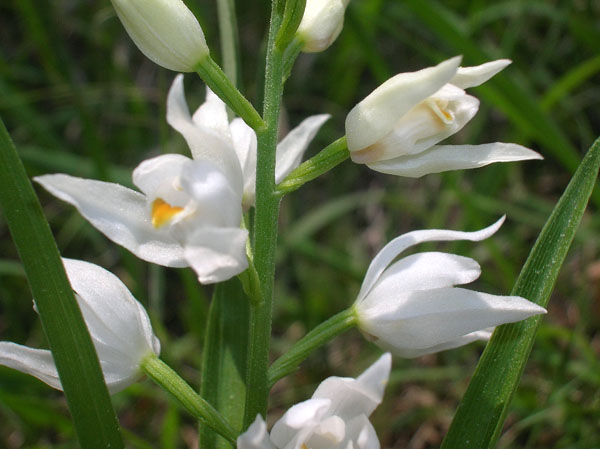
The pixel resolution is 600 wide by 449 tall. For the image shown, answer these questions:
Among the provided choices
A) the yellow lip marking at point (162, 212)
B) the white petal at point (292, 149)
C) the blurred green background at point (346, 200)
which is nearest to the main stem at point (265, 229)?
the white petal at point (292, 149)

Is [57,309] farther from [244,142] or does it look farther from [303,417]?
[244,142]

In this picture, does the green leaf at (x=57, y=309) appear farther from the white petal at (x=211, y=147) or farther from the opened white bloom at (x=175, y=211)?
the white petal at (x=211, y=147)

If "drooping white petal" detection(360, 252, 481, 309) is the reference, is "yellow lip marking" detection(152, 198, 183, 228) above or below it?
above

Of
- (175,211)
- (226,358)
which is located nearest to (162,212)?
(175,211)

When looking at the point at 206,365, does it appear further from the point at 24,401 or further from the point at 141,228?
the point at 24,401

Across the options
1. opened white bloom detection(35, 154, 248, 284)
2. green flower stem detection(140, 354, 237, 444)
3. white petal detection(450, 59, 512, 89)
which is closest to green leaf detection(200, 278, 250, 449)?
green flower stem detection(140, 354, 237, 444)

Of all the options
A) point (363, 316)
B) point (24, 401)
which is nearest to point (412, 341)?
point (363, 316)

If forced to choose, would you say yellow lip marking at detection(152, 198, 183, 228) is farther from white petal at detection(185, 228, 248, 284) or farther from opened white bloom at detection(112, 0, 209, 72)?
opened white bloom at detection(112, 0, 209, 72)
